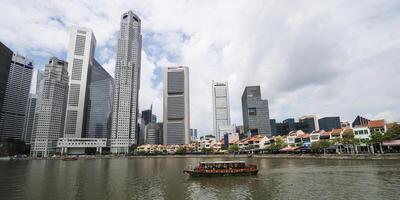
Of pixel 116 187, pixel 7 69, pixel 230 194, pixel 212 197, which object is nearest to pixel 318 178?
pixel 230 194

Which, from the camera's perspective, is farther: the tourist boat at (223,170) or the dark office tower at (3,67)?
the dark office tower at (3,67)

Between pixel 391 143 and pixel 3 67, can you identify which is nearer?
pixel 391 143

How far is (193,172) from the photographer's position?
47.0 meters

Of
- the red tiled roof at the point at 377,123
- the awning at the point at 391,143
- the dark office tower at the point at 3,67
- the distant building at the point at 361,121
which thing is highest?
the dark office tower at the point at 3,67

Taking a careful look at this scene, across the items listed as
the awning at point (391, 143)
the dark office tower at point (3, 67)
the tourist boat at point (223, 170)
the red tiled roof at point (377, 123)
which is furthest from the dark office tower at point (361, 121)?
the dark office tower at point (3, 67)

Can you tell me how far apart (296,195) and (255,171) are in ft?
60.7

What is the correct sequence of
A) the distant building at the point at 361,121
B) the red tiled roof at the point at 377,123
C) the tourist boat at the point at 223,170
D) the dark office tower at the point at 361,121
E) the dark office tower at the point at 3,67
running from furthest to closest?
the dark office tower at the point at 3,67 → the distant building at the point at 361,121 → the dark office tower at the point at 361,121 → the red tiled roof at the point at 377,123 → the tourist boat at the point at 223,170

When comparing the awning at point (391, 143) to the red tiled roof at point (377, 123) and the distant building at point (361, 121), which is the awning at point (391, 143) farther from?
the distant building at point (361, 121)

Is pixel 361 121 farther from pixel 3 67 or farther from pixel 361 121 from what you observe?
pixel 3 67

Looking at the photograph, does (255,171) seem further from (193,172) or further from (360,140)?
(360,140)

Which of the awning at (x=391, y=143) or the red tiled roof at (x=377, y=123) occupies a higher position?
the red tiled roof at (x=377, y=123)

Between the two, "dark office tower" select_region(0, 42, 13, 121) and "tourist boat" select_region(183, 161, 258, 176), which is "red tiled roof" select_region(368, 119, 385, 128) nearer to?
"tourist boat" select_region(183, 161, 258, 176)

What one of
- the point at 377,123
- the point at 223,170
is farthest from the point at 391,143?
the point at 223,170

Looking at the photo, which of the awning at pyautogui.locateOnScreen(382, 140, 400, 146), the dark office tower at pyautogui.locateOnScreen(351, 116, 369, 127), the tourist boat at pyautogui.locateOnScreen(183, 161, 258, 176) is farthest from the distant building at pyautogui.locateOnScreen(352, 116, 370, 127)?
the tourist boat at pyautogui.locateOnScreen(183, 161, 258, 176)
